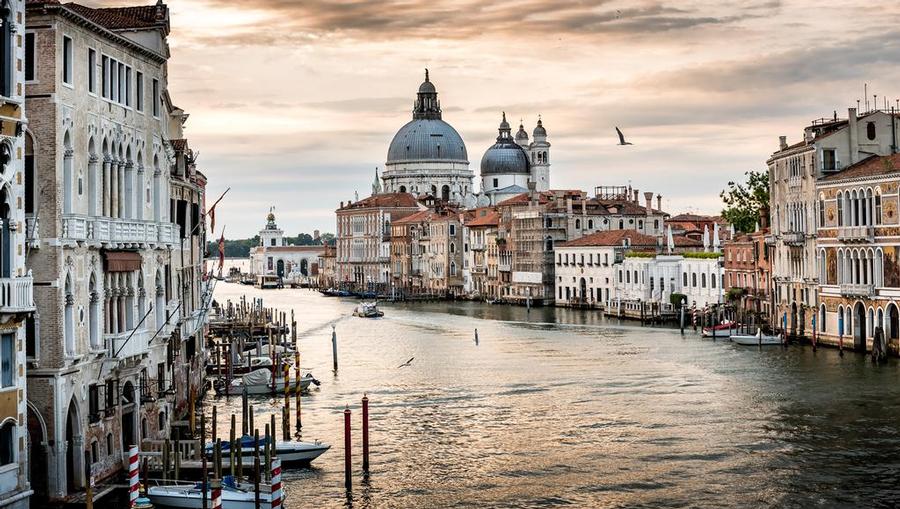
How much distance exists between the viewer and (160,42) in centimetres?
1939

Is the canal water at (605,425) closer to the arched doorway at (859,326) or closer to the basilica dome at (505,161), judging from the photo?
the arched doorway at (859,326)

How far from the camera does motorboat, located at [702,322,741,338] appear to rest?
142 feet

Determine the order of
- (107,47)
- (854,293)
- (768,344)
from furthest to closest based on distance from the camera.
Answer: (768,344)
(854,293)
(107,47)

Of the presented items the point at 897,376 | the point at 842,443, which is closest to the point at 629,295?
the point at 897,376

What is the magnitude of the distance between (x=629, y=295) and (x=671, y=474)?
39.9m

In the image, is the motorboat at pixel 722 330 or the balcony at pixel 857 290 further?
the motorboat at pixel 722 330

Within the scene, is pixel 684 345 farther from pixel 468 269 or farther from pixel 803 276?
pixel 468 269

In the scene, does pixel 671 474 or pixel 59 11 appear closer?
pixel 59 11

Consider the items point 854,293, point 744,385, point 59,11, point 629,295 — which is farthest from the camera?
point 629,295

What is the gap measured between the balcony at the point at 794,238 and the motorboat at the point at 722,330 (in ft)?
12.4

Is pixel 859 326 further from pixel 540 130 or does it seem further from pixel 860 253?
pixel 540 130

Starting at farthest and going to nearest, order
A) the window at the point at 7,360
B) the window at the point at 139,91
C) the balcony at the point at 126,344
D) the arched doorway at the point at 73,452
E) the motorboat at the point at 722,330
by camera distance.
→ the motorboat at the point at 722,330 → the window at the point at 139,91 → the balcony at the point at 126,344 → the arched doorway at the point at 73,452 → the window at the point at 7,360

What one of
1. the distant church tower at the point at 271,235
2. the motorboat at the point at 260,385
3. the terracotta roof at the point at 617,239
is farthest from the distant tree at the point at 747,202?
the distant church tower at the point at 271,235

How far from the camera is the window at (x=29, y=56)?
14812 millimetres
